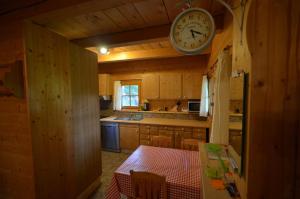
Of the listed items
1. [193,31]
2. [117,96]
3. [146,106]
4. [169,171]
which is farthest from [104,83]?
[193,31]

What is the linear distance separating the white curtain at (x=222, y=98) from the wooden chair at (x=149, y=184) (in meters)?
0.93

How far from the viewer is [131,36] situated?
2.00 m

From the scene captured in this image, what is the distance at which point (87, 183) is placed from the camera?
226cm

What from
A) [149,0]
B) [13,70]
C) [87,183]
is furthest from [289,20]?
[87,183]

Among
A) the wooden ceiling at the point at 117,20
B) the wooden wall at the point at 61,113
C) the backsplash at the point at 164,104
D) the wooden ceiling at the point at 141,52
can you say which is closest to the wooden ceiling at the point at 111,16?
the wooden ceiling at the point at 117,20

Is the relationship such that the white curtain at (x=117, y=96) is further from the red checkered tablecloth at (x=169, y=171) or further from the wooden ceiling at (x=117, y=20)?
the red checkered tablecloth at (x=169, y=171)

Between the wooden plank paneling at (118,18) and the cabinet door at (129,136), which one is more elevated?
the wooden plank paneling at (118,18)

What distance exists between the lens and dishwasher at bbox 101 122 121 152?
12.7 feet

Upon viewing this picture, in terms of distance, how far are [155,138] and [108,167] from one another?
1469 millimetres

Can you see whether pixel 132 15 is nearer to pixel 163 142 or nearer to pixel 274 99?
pixel 274 99

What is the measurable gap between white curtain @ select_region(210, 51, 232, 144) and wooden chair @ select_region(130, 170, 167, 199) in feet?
3.04

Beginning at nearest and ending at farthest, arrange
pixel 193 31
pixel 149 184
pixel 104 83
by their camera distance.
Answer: pixel 193 31 → pixel 149 184 → pixel 104 83

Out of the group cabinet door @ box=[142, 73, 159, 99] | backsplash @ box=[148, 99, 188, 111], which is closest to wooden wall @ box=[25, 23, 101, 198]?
cabinet door @ box=[142, 73, 159, 99]

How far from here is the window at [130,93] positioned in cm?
436
